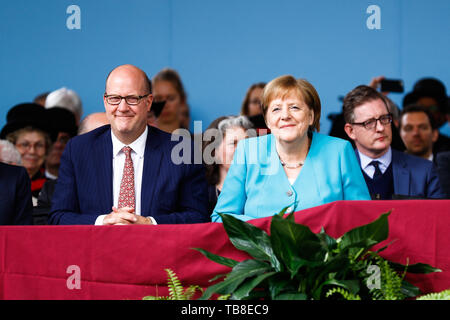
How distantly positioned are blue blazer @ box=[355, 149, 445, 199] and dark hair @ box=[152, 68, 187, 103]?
2.08m

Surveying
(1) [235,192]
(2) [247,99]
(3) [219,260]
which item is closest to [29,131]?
(2) [247,99]

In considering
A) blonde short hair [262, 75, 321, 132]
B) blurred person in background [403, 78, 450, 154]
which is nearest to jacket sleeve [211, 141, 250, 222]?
blonde short hair [262, 75, 321, 132]

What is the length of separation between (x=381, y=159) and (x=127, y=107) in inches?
66.1

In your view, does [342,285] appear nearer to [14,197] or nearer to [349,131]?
[14,197]

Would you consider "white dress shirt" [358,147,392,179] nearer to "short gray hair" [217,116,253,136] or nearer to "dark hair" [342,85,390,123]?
"dark hair" [342,85,390,123]

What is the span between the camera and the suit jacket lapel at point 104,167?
3.01 metres

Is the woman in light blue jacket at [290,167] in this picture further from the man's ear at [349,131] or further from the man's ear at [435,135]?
the man's ear at [435,135]

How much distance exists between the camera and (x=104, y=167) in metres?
3.09

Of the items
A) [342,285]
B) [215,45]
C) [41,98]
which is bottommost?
[342,285]

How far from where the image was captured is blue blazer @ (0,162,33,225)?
127 inches

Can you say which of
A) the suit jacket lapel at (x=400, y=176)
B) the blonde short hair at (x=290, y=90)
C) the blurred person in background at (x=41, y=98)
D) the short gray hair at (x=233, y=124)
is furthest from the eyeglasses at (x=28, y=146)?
the suit jacket lapel at (x=400, y=176)

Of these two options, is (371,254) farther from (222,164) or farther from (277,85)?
(222,164)
